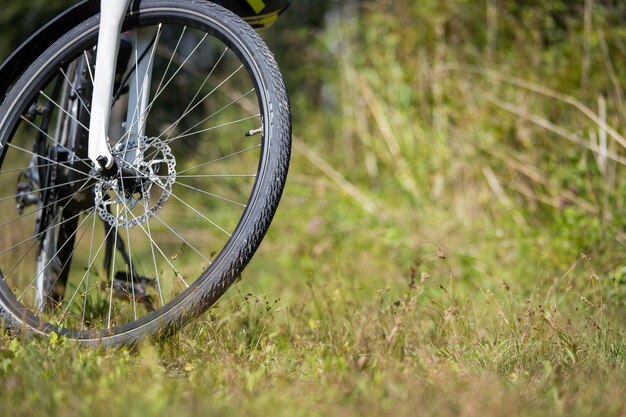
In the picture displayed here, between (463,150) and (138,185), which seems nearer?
(138,185)

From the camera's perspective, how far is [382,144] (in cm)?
519

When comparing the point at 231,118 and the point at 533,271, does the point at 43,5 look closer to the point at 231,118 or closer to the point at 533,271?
the point at 231,118

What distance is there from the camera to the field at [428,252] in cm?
156

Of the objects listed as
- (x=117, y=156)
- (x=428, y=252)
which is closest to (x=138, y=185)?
(x=117, y=156)

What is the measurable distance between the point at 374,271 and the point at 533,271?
921 mm

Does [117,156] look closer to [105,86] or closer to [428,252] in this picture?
[105,86]

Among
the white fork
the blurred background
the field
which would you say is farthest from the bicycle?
the blurred background

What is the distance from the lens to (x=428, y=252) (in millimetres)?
3996

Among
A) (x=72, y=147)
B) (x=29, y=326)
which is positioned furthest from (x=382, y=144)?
(x=29, y=326)

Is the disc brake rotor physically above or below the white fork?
below

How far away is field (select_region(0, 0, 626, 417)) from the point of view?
156cm

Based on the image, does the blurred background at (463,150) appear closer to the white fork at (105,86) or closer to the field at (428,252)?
the field at (428,252)

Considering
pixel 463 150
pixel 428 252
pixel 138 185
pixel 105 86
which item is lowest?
pixel 428 252

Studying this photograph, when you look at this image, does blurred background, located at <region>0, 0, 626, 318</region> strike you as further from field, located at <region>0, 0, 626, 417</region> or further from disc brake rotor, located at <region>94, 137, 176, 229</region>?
disc brake rotor, located at <region>94, 137, 176, 229</region>
